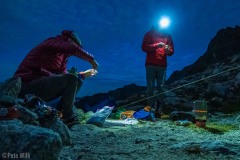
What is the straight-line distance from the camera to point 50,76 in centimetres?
542

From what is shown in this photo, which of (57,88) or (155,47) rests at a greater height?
(155,47)

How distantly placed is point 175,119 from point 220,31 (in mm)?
61278

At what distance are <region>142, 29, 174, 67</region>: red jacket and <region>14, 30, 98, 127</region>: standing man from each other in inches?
180

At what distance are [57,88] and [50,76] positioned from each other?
0.86 feet

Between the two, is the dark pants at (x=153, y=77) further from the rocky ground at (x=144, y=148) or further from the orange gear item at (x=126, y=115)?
the rocky ground at (x=144, y=148)

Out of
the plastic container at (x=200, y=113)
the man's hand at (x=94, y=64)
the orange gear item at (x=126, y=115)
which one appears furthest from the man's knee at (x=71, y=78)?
the orange gear item at (x=126, y=115)

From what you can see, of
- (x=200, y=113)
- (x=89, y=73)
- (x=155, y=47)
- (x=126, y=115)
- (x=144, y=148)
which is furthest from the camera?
(x=155, y=47)

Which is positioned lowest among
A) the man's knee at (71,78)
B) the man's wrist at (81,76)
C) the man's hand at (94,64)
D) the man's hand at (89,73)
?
the man's knee at (71,78)

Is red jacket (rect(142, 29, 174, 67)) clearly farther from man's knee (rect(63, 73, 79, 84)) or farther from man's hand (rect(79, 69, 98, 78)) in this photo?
man's knee (rect(63, 73, 79, 84))

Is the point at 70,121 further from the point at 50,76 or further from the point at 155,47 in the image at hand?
the point at 155,47

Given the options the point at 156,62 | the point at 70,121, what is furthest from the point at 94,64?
the point at 156,62

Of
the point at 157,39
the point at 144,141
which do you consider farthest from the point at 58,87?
the point at 157,39

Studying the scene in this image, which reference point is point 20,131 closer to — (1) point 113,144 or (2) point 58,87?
(1) point 113,144

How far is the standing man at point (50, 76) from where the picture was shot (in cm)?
541
